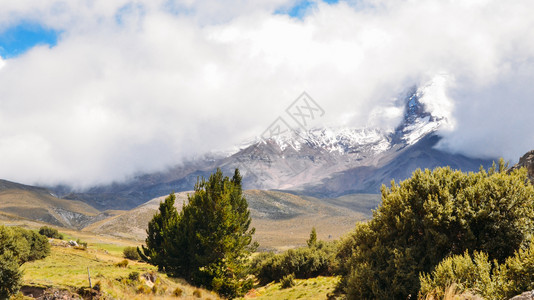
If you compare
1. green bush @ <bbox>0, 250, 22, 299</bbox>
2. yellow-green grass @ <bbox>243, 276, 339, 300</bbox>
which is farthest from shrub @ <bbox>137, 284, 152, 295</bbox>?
yellow-green grass @ <bbox>243, 276, 339, 300</bbox>

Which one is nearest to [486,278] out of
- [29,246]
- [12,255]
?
[12,255]

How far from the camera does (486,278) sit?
1072 centimetres

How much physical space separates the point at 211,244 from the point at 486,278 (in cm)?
2293

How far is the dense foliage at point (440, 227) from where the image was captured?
13.9 m

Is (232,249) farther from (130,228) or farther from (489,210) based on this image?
(130,228)

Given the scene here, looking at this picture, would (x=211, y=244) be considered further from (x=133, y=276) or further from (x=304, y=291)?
(x=304, y=291)

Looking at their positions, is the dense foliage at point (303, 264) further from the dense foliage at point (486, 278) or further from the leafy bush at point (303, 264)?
the dense foliage at point (486, 278)

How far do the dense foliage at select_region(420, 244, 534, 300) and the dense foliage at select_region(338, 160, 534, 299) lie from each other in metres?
1.99

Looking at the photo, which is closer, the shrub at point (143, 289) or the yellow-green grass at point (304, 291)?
the shrub at point (143, 289)

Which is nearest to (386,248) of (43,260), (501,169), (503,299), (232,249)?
(503,299)

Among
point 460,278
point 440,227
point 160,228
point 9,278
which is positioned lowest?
point 9,278

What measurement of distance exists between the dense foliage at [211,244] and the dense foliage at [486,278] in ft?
65.9

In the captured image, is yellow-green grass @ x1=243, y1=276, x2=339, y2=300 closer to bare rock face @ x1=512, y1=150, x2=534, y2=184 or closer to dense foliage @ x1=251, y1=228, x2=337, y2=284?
dense foliage @ x1=251, y1=228, x2=337, y2=284

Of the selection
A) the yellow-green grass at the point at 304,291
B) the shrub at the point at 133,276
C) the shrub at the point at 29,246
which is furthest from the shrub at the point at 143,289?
the yellow-green grass at the point at 304,291
